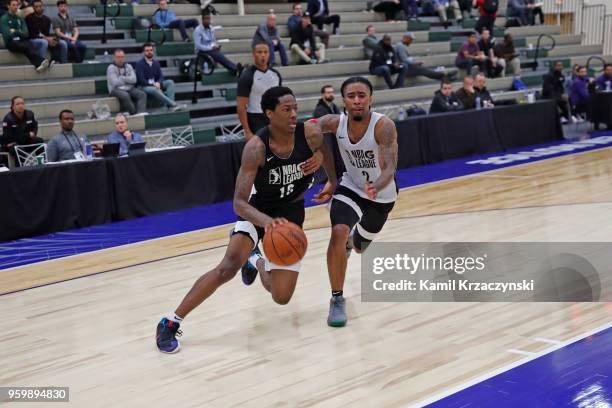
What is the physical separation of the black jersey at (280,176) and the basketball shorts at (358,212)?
0.43 metres

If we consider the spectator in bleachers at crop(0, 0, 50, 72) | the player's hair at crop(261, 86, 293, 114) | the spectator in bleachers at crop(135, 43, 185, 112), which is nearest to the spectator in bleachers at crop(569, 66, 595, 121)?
the spectator in bleachers at crop(135, 43, 185, 112)

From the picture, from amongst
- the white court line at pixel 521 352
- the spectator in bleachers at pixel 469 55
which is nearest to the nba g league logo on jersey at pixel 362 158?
the white court line at pixel 521 352

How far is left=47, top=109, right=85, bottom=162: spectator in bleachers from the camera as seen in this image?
1070cm

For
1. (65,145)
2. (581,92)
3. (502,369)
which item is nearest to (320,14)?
(581,92)

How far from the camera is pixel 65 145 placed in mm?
10758

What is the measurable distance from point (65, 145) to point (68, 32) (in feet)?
16.5

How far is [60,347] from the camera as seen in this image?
5594 millimetres

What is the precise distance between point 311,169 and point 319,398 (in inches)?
67.0

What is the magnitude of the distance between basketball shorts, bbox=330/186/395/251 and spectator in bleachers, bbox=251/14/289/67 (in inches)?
420

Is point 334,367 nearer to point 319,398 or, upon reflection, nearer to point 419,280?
point 319,398

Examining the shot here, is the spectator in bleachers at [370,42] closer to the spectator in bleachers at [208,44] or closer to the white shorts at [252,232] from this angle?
the spectator in bleachers at [208,44]

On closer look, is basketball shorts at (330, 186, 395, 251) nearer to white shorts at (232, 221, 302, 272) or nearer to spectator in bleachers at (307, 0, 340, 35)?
white shorts at (232, 221, 302, 272)

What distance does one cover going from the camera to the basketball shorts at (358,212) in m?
5.98

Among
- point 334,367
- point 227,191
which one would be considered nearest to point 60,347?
point 334,367
